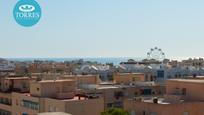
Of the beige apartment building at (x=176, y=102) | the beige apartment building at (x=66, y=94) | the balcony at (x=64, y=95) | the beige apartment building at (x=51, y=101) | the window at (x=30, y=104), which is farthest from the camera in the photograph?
the balcony at (x=64, y=95)

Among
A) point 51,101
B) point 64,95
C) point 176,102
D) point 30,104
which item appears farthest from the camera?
point 30,104

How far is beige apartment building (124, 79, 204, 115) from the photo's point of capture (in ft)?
116

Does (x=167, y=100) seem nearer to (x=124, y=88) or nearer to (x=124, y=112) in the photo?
(x=124, y=112)

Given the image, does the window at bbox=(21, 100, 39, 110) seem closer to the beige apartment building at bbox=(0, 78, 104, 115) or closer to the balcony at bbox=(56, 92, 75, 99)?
the beige apartment building at bbox=(0, 78, 104, 115)

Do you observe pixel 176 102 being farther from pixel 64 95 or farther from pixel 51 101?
pixel 64 95

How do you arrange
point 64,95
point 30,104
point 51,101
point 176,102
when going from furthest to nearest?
1. point 30,104
2. point 64,95
3. point 51,101
4. point 176,102

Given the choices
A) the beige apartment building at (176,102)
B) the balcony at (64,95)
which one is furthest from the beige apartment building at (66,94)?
the beige apartment building at (176,102)

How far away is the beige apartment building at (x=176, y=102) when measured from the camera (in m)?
35.5

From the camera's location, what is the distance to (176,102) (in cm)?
3738

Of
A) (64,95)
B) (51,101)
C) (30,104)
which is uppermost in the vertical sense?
(64,95)

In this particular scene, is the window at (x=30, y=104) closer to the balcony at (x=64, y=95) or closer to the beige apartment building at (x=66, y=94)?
the beige apartment building at (x=66, y=94)

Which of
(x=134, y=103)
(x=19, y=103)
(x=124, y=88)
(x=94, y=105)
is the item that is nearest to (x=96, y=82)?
(x=124, y=88)

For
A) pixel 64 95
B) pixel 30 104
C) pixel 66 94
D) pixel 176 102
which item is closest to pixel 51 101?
pixel 64 95

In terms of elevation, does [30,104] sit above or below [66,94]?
below
